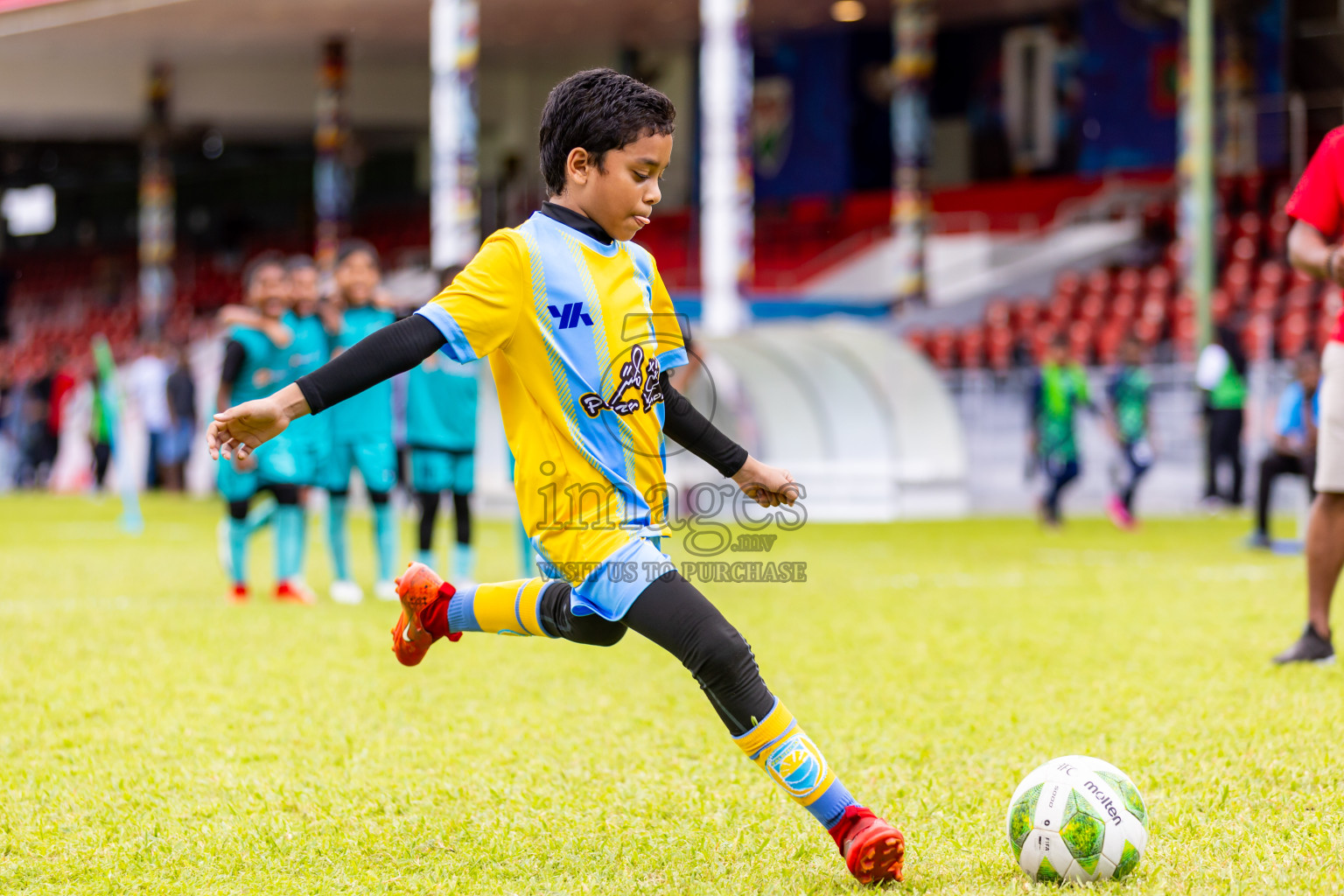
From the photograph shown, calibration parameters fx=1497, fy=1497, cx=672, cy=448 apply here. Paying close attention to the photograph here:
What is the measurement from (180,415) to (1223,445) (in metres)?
13.4

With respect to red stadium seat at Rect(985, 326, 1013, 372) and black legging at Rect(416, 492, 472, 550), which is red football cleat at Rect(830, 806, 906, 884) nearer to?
black legging at Rect(416, 492, 472, 550)

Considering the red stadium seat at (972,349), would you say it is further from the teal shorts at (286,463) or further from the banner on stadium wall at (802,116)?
the teal shorts at (286,463)

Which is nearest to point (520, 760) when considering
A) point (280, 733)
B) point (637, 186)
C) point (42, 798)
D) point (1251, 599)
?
point (280, 733)

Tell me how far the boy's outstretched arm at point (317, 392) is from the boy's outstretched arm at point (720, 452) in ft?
2.23

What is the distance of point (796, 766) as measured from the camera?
9.65 ft

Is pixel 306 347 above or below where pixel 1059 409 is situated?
above

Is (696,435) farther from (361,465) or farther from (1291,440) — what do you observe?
(1291,440)

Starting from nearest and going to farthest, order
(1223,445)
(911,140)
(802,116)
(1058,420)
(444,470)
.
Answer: (444,470)
(1058,420)
(1223,445)
(911,140)
(802,116)

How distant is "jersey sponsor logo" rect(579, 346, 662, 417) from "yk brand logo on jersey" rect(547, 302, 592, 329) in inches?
5.0

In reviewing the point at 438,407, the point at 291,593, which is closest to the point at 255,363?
the point at 438,407

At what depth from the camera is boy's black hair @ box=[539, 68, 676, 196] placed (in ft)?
9.86

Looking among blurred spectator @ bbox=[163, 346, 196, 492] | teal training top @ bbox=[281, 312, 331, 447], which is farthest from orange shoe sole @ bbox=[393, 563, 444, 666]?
blurred spectator @ bbox=[163, 346, 196, 492]

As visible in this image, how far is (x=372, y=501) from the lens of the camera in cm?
829

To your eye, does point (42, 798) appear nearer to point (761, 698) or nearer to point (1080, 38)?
point (761, 698)
